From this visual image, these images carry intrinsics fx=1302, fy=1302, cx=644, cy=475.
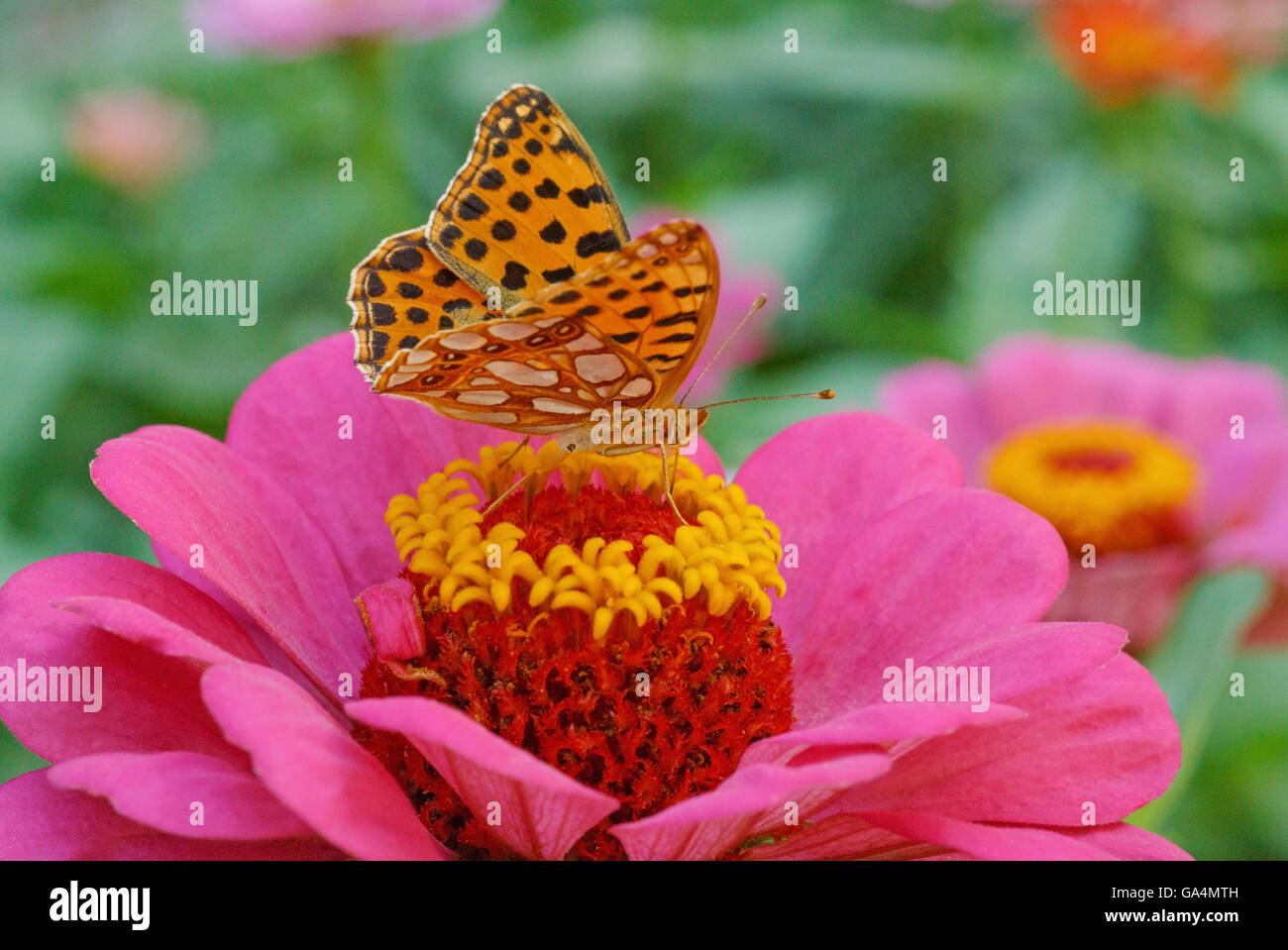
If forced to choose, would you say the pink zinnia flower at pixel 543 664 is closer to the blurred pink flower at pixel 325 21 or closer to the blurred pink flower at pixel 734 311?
the blurred pink flower at pixel 734 311

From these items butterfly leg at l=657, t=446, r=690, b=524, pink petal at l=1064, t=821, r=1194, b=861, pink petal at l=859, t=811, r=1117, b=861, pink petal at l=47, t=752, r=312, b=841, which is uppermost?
butterfly leg at l=657, t=446, r=690, b=524

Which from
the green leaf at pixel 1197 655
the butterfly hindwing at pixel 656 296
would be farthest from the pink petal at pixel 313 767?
the green leaf at pixel 1197 655

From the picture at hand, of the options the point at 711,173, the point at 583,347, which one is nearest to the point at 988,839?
the point at 583,347

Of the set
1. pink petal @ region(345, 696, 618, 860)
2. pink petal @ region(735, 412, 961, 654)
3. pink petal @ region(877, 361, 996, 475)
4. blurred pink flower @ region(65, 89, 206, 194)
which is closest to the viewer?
pink petal @ region(345, 696, 618, 860)

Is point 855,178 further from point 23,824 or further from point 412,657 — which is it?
point 23,824

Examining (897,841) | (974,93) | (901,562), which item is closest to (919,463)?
(901,562)

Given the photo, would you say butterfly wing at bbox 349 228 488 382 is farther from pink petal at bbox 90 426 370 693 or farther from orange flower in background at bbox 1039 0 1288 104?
orange flower in background at bbox 1039 0 1288 104

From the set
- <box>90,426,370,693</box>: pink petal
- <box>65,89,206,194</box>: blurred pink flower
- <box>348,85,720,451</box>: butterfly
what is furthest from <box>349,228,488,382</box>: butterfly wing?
<box>65,89,206,194</box>: blurred pink flower
